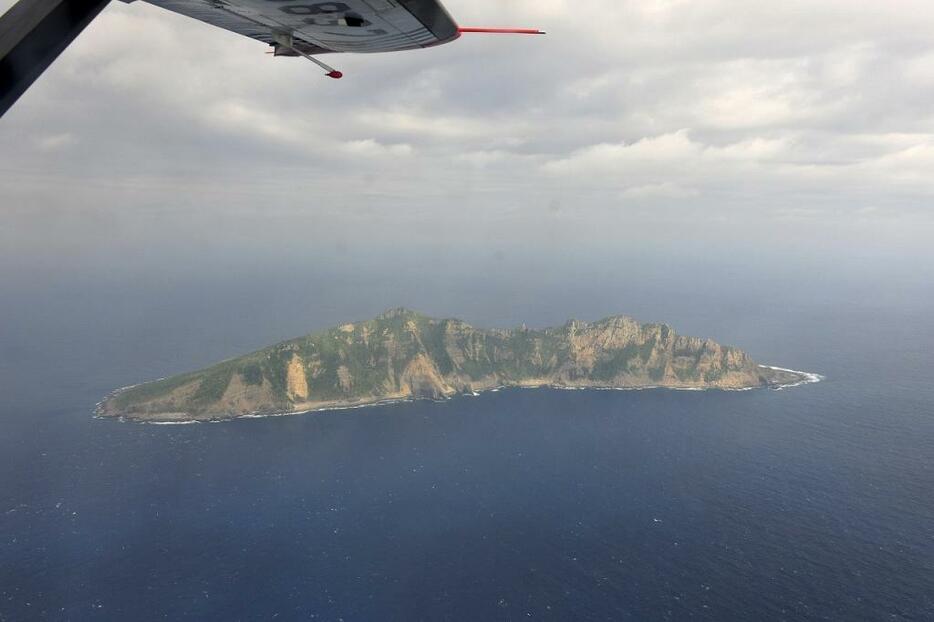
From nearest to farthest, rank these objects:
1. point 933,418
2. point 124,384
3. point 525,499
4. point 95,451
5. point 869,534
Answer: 1. point 869,534
2. point 525,499
3. point 95,451
4. point 933,418
5. point 124,384

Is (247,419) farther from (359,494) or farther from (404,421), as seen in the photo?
(359,494)

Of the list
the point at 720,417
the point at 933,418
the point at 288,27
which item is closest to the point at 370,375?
the point at 720,417

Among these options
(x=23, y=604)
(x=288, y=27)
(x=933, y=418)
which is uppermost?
(x=288, y=27)

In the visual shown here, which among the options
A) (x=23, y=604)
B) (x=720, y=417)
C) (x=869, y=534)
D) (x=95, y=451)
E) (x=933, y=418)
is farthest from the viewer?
(x=720, y=417)

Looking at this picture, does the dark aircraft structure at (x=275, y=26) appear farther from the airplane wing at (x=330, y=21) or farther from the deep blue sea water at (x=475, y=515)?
the deep blue sea water at (x=475, y=515)

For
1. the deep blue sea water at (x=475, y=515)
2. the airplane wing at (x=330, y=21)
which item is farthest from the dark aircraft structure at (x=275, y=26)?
the deep blue sea water at (x=475, y=515)

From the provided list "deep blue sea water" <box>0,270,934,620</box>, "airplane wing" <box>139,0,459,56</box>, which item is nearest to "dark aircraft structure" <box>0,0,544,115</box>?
"airplane wing" <box>139,0,459,56</box>
